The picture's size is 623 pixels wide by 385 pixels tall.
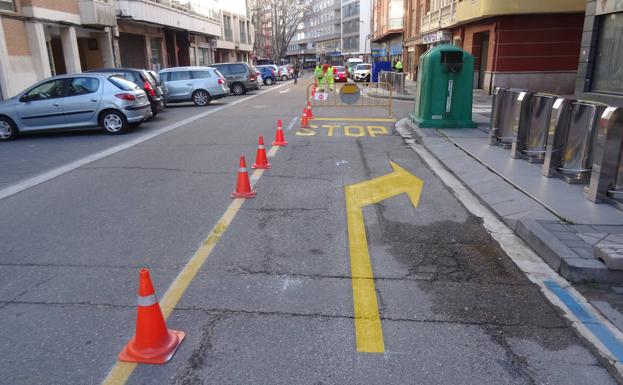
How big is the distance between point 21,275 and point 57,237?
39.4 inches

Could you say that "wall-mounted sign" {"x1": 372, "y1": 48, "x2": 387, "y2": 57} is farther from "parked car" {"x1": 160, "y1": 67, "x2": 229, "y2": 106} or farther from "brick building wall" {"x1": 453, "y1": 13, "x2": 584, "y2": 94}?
"parked car" {"x1": 160, "y1": 67, "x2": 229, "y2": 106}

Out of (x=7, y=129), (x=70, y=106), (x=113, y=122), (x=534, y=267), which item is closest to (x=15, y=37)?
(x=7, y=129)

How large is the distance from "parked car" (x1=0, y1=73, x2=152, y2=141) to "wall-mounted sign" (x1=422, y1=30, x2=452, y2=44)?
2323 centimetres

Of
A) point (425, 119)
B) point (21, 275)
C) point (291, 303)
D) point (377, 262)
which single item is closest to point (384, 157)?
point (425, 119)

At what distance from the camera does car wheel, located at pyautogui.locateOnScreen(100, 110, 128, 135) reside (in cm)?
1249

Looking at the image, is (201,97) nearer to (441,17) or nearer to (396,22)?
(441,17)

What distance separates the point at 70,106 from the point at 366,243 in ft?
33.6

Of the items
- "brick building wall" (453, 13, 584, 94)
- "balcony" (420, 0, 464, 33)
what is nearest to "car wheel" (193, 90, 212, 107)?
"brick building wall" (453, 13, 584, 94)

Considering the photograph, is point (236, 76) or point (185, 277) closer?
point (185, 277)

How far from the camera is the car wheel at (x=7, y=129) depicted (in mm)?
12078

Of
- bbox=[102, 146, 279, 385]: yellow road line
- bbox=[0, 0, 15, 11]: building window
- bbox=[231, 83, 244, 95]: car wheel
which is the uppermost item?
bbox=[0, 0, 15, 11]: building window

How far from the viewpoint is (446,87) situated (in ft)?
40.3

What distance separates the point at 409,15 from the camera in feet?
148

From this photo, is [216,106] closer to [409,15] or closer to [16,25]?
[16,25]
